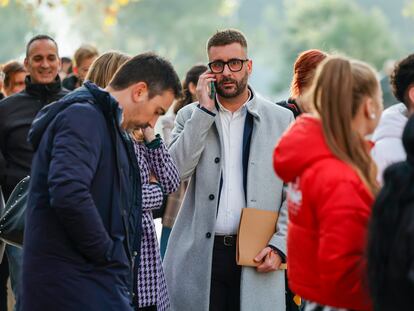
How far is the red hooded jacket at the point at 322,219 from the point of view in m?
4.69

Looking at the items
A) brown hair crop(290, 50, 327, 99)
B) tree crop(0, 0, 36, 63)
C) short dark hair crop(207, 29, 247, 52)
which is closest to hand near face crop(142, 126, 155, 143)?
short dark hair crop(207, 29, 247, 52)

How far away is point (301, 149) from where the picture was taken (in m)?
4.91

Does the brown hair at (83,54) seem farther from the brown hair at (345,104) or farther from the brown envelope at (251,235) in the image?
the brown hair at (345,104)

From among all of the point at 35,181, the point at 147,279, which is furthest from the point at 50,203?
the point at 147,279

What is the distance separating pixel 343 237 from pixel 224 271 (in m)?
2.68

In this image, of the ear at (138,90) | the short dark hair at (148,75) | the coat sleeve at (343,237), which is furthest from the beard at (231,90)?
the coat sleeve at (343,237)

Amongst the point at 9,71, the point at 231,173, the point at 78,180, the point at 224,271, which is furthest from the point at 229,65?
the point at 9,71

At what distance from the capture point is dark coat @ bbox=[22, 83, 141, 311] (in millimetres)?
5469

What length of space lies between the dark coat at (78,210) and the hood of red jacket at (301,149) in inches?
Result: 39.0

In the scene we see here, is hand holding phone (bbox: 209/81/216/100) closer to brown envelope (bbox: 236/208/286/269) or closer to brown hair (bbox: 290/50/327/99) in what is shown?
brown hair (bbox: 290/50/327/99)

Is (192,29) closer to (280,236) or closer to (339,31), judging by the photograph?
(339,31)

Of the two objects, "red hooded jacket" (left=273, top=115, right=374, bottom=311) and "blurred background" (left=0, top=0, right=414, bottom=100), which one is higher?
"blurred background" (left=0, top=0, right=414, bottom=100)

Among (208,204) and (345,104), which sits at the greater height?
(345,104)

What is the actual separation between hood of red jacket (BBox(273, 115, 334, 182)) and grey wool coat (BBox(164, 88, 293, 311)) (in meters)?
2.23
